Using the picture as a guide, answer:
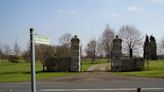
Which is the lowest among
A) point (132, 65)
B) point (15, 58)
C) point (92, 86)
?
point (92, 86)

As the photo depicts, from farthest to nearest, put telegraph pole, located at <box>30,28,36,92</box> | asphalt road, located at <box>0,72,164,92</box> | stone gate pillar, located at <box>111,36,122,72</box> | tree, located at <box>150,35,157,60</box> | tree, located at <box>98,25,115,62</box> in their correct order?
tree, located at <box>150,35,157,60</box> < tree, located at <box>98,25,115,62</box> < stone gate pillar, located at <box>111,36,122,72</box> < asphalt road, located at <box>0,72,164,92</box> < telegraph pole, located at <box>30,28,36,92</box>

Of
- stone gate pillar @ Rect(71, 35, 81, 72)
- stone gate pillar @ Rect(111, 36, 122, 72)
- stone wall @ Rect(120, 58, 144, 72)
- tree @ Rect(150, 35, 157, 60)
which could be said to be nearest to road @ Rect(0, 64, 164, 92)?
stone gate pillar @ Rect(111, 36, 122, 72)

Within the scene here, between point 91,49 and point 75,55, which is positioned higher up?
point 91,49

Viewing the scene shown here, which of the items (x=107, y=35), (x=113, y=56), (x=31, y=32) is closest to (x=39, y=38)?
(x=31, y=32)

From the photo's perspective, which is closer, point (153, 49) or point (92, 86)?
point (92, 86)

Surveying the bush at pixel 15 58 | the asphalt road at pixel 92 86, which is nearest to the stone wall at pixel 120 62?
the asphalt road at pixel 92 86

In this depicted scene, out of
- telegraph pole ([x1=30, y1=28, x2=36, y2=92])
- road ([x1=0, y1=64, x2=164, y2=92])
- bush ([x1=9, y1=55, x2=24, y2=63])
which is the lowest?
road ([x1=0, y1=64, x2=164, y2=92])

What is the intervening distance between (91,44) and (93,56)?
3339mm

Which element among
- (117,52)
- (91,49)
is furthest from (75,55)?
(91,49)

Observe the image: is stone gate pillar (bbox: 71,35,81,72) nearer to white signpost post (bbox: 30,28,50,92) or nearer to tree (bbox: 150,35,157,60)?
white signpost post (bbox: 30,28,50,92)

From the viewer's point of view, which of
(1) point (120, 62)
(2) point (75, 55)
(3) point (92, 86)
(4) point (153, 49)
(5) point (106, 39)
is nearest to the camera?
(3) point (92, 86)

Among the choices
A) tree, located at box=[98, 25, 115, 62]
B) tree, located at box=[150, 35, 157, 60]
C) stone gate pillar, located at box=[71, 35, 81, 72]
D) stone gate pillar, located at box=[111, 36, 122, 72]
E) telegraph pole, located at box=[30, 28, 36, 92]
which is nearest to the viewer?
telegraph pole, located at box=[30, 28, 36, 92]

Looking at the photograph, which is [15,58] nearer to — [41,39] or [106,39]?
[106,39]

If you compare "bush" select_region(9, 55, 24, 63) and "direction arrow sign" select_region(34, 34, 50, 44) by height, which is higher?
"direction arrow sign" select_region(34, 34, 50, 44)
